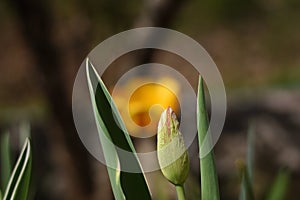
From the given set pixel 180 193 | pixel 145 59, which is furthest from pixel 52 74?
pixel 180 193

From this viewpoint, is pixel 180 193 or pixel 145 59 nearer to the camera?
pixel 180 193

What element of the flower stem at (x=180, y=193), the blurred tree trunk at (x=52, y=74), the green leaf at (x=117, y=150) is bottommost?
the flower stem at (x=180, y=193)

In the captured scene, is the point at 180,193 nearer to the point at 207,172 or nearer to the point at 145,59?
the point at 207,172

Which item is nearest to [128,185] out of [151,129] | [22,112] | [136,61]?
[151,129]

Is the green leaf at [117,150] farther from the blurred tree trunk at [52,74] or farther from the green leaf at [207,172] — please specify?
the blurred tree trunk at [52,74]

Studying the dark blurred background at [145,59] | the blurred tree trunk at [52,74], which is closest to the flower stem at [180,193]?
the dark blurred background at [145,59]

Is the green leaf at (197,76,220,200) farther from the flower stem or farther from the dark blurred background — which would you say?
the dark blurred background
